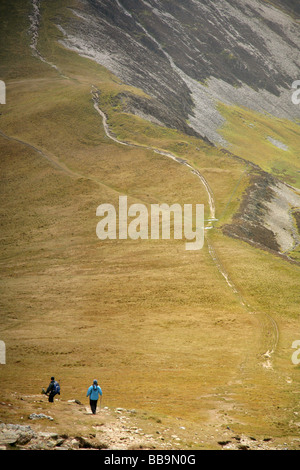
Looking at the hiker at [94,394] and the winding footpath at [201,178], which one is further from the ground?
the hiker at [94,394]

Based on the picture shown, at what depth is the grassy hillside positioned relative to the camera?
2941 centimetres

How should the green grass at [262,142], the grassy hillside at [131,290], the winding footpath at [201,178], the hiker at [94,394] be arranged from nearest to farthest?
the hiker at [94,394]
the grassy hillside at [131,290]
the winding footpath at [201,178]
the green grass at [262,142]

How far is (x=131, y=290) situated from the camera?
163 ft

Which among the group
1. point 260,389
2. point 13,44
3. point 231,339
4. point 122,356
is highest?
point 260,389

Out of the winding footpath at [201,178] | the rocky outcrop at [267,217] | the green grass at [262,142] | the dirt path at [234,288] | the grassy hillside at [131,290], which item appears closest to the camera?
the grassy hillside at [131,290]

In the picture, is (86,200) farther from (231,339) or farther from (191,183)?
(231,339)

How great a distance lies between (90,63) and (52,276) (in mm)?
114100

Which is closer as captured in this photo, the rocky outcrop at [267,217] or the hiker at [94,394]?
the hiker at [94,394]

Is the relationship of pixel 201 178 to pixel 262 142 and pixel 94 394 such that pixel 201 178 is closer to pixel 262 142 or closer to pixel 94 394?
pixel 94 394

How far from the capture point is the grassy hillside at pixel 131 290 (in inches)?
1158

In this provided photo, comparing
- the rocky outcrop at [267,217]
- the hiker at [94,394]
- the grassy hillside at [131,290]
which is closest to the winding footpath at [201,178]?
the grassy hillside at [131,290]

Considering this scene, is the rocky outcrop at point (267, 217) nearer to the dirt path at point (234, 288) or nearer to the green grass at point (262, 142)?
the dirt path at point (234, 288)

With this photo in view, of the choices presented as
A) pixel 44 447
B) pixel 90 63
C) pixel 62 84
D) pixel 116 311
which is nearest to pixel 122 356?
pixel 116 311

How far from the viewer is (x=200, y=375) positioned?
3266cm
